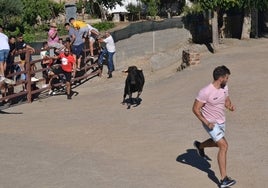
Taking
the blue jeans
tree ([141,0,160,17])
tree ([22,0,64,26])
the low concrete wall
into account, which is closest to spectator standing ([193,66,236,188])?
the blue jeans

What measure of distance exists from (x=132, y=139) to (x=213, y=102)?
9.78ft

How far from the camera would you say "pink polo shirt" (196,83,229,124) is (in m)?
6.80

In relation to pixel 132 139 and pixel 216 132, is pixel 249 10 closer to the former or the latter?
pixel 132 139

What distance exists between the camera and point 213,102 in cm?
682

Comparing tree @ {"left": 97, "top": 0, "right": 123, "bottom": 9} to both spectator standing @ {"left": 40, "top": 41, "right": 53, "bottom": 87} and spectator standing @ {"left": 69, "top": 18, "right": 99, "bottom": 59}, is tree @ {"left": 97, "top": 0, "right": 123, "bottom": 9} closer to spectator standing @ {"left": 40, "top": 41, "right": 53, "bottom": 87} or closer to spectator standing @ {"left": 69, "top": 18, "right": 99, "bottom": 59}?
spectator standing @ {"left": 69, "top": 18, "right": 99, "bottom": 59}

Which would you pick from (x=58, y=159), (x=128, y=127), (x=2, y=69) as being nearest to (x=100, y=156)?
(x=58, y=159)

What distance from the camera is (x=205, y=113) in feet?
22.6

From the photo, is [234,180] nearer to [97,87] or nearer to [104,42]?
[97,87]

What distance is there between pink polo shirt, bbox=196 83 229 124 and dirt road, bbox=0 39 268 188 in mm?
865

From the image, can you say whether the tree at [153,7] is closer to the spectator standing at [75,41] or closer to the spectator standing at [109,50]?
the spectator standing at [109,50]

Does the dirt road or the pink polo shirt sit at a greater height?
the pink polo shirt

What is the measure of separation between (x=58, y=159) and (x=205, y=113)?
8.54 feet

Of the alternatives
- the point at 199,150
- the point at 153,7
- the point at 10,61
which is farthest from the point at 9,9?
the point at 199,150

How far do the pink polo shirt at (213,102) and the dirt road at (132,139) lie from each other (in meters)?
0.86
